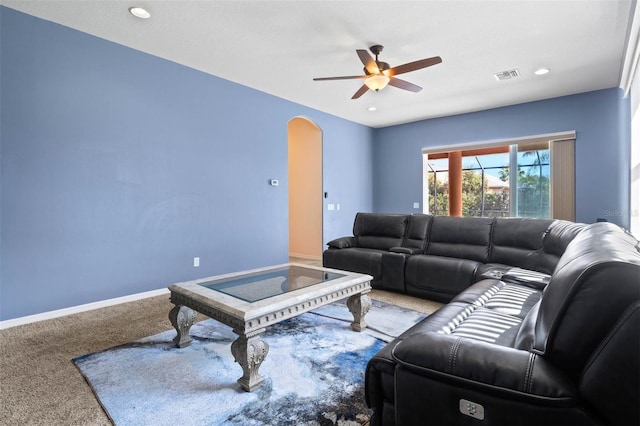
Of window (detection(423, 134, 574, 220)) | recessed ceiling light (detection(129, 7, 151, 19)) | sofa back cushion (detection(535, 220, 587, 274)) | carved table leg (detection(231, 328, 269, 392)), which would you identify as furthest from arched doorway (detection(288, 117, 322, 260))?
carved table leg (detection(231, 328, 269, 392))

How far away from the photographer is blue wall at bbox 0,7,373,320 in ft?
9.46

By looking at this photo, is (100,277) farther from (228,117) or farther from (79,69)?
(228,117)

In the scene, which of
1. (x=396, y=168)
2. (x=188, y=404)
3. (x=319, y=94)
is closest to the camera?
(x=188, y=404)

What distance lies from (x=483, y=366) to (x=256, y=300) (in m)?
1.34

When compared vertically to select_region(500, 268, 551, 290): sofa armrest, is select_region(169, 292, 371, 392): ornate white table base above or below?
below

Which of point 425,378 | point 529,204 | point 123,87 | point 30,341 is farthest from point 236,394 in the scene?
point 529,204

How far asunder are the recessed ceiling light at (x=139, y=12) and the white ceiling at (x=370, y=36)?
0.06m

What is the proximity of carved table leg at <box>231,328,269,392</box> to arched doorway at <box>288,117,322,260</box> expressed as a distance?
4352 millimetres

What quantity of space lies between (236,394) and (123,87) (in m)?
3.30

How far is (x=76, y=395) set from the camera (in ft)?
5.92

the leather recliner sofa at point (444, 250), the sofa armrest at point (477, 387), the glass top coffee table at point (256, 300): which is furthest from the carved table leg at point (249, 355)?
the leather recliner sofa at point (444, 250)

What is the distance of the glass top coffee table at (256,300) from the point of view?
6.02ft

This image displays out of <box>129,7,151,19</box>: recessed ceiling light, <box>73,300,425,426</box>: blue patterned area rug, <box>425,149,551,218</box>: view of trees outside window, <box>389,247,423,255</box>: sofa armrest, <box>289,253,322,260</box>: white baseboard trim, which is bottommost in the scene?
<box>73,300,425,426</box>: blue patterned area rug

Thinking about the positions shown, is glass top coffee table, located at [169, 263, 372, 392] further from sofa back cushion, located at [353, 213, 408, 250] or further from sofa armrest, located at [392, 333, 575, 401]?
sofa back cushion, located at [353, 213, 408, 250]
